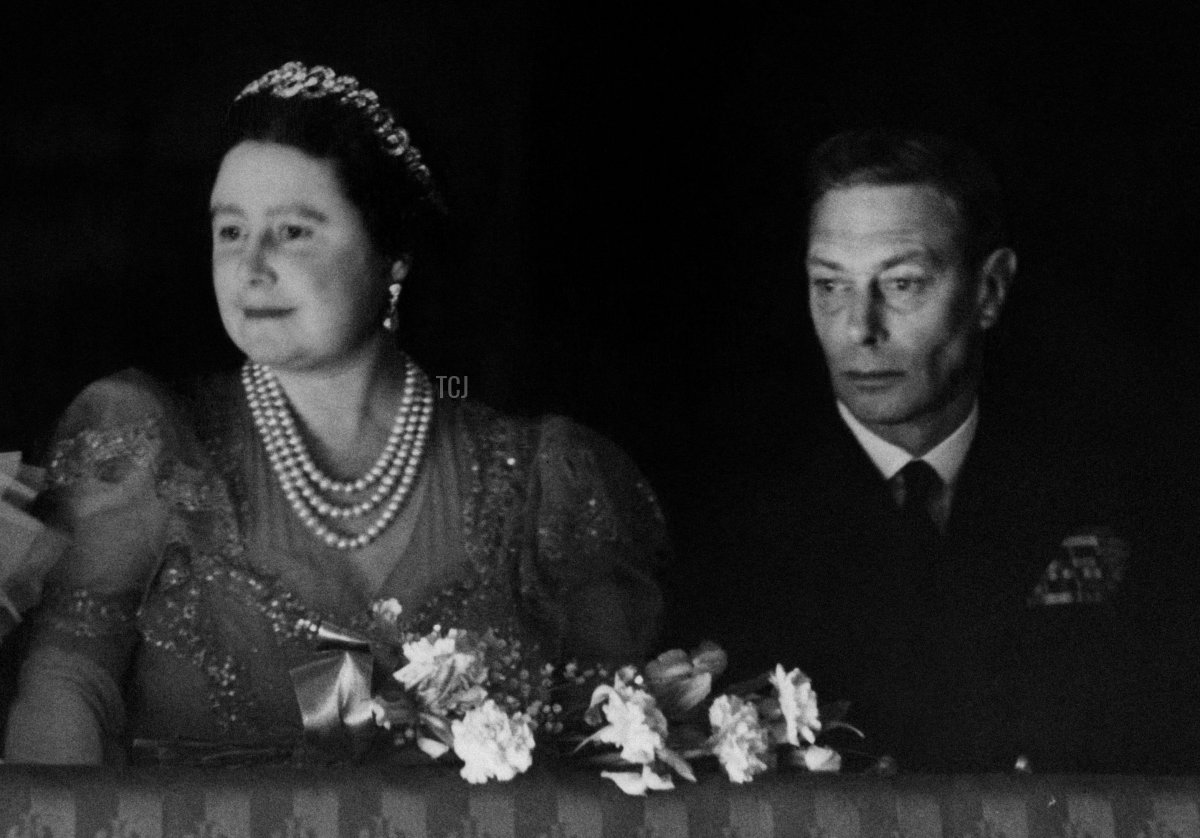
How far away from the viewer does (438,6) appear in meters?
3.35

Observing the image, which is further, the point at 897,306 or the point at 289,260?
the point at 897,306

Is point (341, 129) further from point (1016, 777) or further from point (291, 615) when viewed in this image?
point (1016, 777)

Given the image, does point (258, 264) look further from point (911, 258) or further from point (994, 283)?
point (994, 283)

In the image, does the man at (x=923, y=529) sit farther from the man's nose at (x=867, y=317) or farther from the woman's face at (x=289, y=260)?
the woman's face at (x=289, y=260)

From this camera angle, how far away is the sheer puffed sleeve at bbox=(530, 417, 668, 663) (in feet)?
10.4

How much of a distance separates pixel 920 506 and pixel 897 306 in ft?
1.16

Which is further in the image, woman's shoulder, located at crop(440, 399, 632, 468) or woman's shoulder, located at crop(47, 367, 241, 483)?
woman's shoulder, located at crop(440, 399, 632, 468)

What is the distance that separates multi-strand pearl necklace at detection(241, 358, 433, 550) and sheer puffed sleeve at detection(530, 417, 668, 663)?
22 cm

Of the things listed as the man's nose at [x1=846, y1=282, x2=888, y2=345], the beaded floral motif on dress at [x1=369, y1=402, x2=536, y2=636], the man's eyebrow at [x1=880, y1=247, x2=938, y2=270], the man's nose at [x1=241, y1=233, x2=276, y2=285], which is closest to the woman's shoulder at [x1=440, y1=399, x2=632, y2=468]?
the beaded floral motif on dress at [x1=369, y1=402, x2=536, y2=636]

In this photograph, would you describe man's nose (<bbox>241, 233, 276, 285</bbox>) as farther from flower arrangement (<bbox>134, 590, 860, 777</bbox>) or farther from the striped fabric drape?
the striped fabric drape

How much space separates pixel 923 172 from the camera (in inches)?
135

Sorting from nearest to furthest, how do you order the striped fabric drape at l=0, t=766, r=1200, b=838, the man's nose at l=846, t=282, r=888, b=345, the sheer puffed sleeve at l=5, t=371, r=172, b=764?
the striped fabric drape at l=0, t=766, r=1200, b=838, the sheer puffed sleeve at l=5, t=371, r=172, b=764, the man's nose at l=846, t=282, r=888, b=345

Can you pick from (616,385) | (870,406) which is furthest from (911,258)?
(616,385)

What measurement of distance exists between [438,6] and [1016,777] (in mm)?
1623
